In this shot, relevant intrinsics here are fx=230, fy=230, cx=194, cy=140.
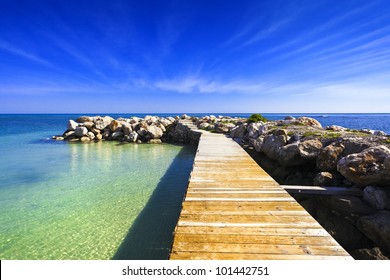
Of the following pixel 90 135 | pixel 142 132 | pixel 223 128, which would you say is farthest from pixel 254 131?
pixel 90 135

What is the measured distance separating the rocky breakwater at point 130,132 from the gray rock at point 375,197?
18.3 m

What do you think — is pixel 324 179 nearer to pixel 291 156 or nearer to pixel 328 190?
pixel 328 190

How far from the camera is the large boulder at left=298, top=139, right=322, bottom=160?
948 centimetres

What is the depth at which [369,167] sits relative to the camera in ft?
21.9

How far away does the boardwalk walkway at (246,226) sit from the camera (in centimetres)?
363

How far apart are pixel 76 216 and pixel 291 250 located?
7138 mm

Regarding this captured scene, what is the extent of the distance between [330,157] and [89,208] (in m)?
9.29

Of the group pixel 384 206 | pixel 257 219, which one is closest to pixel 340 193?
pixel 384 206

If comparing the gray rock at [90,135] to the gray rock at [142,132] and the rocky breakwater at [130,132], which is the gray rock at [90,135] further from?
the gray rock at [142,132]

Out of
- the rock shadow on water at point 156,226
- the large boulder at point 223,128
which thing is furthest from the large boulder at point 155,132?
the rock shadow on water at point 156,226

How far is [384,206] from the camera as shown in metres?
6.03

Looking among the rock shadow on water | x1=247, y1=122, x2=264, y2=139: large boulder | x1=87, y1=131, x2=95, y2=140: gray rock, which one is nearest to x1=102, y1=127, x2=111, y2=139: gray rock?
x1=87, y1=131, x2=95, y2=140: gray rock
